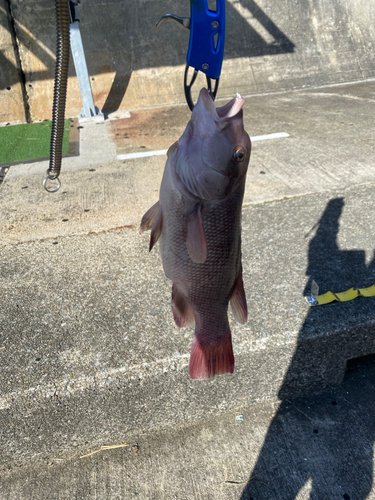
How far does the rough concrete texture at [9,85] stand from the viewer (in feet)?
26.5

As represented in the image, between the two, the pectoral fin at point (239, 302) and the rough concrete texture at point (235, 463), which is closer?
the pectoral fin at point (239, 302)

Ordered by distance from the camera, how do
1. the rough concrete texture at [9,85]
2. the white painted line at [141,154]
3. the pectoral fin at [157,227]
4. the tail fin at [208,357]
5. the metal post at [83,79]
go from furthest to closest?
the rough concrete texture at [9,85] → the metal post at [83,79] → the white painted line at [141,154] → the tail fin at [208,357] → the pectoral fin at [157,227]

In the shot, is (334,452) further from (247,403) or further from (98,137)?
(98,137)

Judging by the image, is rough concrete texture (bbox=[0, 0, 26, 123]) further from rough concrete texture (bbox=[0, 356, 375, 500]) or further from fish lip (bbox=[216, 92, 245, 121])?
fish lip (bbox=[216, 92, 245, 121])

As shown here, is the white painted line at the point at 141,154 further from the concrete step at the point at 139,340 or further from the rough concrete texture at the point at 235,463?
the rough concrete texture at the point at 235,463

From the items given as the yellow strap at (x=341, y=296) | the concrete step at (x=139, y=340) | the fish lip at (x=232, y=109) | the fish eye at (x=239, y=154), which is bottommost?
the concrete step at (x=139, y=340)

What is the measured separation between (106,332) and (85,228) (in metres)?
1.58

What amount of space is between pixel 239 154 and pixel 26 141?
6.53 m

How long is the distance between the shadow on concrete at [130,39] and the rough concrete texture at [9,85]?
0.02 metres

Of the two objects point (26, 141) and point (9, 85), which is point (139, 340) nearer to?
point (26, 141)

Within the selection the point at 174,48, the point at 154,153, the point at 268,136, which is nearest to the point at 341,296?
the point at 154,153

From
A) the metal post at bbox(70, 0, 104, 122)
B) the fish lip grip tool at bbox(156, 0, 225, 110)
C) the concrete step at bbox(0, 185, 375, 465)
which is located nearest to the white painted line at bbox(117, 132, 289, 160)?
the metal post at bbox(70, 0, 104, 122)

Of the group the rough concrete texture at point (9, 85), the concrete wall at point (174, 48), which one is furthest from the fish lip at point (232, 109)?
the rough concrete texture at point (9, 85)

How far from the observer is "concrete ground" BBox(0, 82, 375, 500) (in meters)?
2.40
